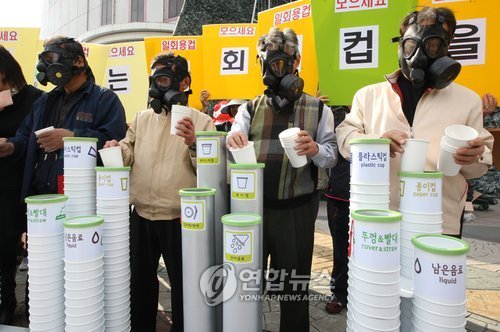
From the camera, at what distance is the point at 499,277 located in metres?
4.16

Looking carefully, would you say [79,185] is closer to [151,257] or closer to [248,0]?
[151,257]

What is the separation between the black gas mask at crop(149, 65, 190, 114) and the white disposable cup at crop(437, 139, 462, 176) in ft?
5.32

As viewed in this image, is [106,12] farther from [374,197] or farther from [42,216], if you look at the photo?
[374,197]

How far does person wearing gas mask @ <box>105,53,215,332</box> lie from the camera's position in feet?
7.66

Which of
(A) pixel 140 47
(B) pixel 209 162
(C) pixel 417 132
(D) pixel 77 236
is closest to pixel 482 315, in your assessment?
(C) pixel 417 132

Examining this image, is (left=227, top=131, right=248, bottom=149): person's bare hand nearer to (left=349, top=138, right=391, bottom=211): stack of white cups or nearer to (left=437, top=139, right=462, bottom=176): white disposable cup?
(left=349, top=138, right=391, bottom=211): stack of white cups

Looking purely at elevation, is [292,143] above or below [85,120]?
below

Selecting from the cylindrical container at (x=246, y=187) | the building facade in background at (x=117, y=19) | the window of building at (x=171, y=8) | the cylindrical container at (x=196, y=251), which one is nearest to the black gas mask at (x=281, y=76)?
the cylindrical container at (x=246, y=187)

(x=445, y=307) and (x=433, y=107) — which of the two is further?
(x=433, y=107)

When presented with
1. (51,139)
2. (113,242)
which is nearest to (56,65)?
(51,139)

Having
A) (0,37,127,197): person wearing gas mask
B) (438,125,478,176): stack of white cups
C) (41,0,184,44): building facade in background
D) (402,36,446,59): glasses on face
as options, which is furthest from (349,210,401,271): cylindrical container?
(41,0,184,44): building facade in background

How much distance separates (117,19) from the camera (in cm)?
2152

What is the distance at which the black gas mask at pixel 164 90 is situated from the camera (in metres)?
2.35

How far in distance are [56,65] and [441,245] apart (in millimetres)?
2504
